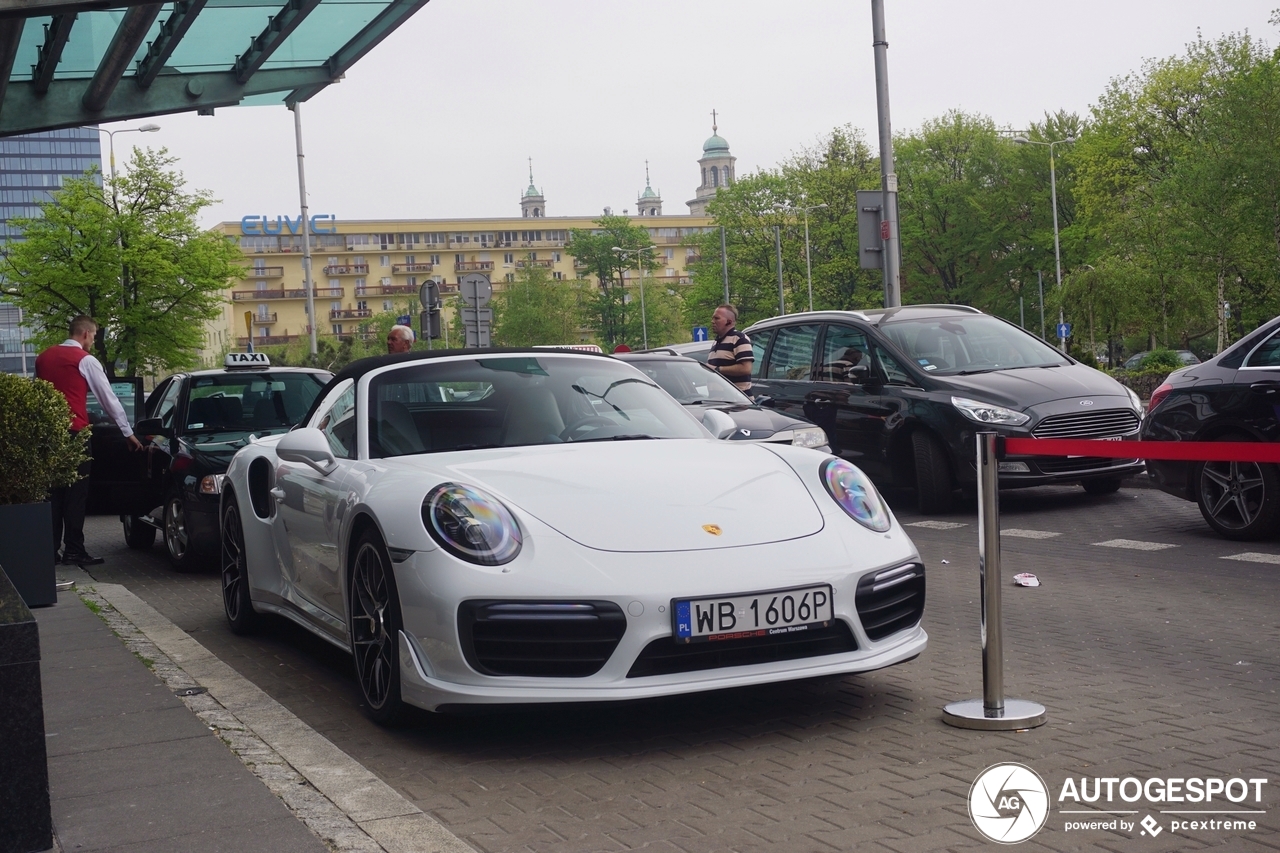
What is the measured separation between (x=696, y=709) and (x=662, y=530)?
0.85 m

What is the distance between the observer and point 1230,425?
916 centimetres

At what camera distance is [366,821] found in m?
3.87

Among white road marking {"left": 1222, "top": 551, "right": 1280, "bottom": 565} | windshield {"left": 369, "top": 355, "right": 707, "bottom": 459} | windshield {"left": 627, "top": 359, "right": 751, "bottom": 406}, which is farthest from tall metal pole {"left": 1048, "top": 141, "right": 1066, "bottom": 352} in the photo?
windshield {"left": 369, "top": 355, "right": 707, "bottom": 459}

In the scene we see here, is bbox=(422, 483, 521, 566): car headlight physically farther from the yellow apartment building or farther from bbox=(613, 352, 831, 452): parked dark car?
the yellow apartment building

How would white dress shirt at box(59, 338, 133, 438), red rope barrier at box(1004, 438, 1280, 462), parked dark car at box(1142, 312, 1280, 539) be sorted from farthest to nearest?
white dress shirt at box(59, 338, 133, 438)
parked dark car at box(1142, 312, 1280, 539)
red rope barrier at box(1004, 438, 1280, 462)

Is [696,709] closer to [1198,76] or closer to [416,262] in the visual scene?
[1198,76]

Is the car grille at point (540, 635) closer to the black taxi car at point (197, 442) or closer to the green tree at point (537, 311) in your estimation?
the black taxi car at point (197, 442)

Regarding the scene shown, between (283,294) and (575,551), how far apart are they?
146 m

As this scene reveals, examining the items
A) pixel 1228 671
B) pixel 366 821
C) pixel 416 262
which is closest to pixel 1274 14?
pixel 1228 671

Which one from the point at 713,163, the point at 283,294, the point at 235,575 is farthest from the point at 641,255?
the point at 235,575

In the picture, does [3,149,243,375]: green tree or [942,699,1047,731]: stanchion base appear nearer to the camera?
[942,699,1047,731]: stanchion base

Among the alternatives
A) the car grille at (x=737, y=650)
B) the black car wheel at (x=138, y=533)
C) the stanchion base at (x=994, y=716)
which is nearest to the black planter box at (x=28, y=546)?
the black car wheel at (x=138, y=533)

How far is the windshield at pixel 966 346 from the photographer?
481 inches

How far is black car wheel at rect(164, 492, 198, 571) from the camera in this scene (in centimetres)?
1027
